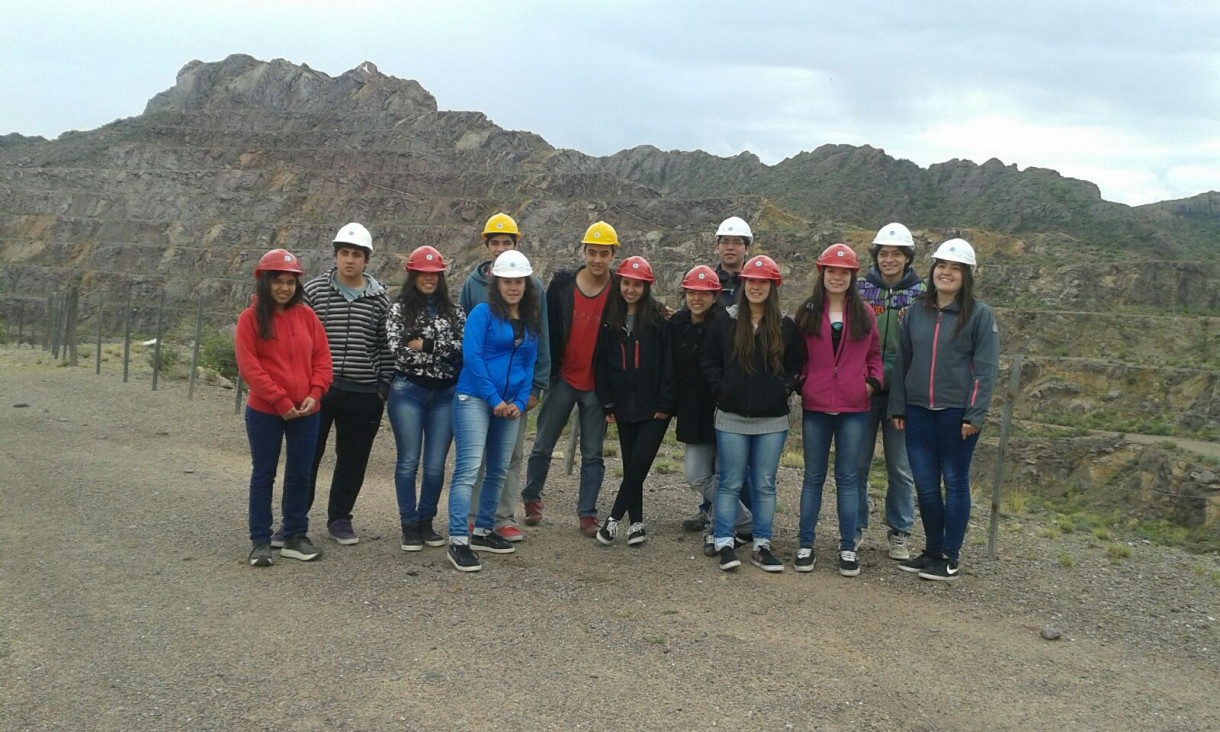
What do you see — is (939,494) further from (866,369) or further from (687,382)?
(687,382)

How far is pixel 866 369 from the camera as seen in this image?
18.8ft

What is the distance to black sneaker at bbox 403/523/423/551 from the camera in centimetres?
598

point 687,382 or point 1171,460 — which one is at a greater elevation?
point 687,382

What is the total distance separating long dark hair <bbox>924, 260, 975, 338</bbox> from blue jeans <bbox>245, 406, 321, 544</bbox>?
3.72 metres

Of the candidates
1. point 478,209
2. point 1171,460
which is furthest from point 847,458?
point 478,209

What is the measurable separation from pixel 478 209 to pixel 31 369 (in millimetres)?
37312

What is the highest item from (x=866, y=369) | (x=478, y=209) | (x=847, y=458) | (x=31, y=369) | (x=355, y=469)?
(x=478, y=209)

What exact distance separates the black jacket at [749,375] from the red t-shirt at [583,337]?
78 cm

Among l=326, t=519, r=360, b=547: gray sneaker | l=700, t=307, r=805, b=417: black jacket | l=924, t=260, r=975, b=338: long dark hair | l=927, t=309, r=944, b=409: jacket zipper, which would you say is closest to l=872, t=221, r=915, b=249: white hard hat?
l=924, t=260, r=975, b=338: long dark hair

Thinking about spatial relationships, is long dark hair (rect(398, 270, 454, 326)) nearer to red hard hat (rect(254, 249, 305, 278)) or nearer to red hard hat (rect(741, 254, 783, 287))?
red hard hat (rect(254, 249, 305, 278))

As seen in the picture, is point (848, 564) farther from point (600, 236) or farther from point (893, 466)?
point (600, 236)

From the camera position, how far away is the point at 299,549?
224 inches

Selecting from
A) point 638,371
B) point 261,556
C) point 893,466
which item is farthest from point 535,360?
point 893,466

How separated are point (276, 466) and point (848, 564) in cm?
346
